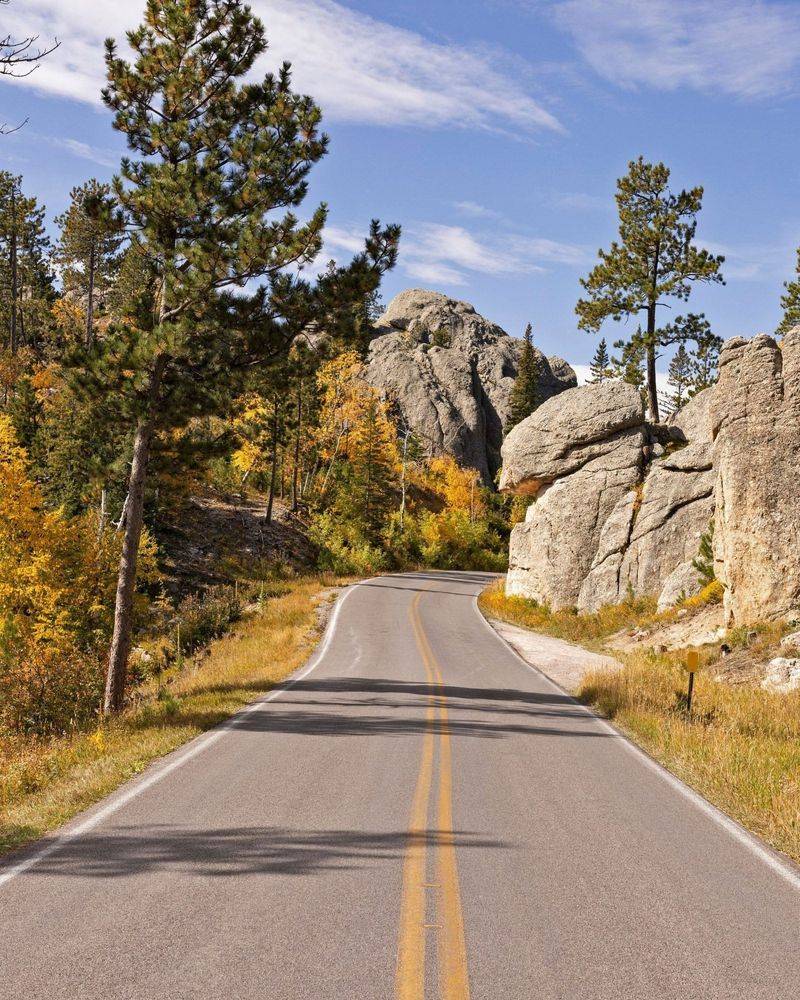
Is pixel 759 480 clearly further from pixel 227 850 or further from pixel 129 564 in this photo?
pixel 227 850

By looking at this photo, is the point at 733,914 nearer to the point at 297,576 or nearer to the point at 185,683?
the point at 185,683

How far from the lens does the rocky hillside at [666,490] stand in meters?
20.2

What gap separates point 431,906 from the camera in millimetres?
5293

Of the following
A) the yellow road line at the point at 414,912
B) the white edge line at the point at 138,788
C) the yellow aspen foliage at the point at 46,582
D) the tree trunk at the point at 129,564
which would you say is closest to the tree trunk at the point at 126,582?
the tree trunk at the point at 129,564

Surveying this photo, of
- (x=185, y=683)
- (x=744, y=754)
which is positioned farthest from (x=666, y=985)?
(x=185, y=683)

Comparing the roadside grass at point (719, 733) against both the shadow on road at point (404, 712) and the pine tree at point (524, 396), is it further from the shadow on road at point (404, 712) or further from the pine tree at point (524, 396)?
the pine tree at point (524, 396)

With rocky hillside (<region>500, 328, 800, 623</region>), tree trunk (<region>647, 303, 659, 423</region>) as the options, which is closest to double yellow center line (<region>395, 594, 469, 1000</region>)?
rocky hillside (<region>500, 328, 800, 623</region>)

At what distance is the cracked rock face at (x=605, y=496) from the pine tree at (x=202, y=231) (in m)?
17.4

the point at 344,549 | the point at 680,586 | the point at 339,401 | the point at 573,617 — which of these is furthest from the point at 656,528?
the point at 339,401

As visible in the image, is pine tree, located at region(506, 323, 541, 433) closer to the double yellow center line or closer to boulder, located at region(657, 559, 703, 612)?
boulder, located at region(657, 559, 703, 612)

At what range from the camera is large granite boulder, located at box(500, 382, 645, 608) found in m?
33.3

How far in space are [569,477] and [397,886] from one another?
3115 cm

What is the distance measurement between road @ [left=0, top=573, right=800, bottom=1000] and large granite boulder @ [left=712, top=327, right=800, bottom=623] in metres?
11.1

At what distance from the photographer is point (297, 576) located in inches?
1775
